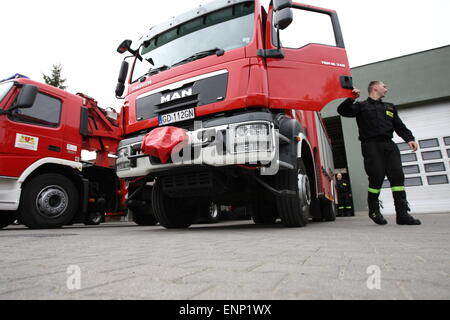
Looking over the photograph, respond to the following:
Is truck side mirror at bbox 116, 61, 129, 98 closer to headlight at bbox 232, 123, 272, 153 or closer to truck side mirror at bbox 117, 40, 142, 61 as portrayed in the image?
truck side mirror at bbox 117, 40, 142, 61

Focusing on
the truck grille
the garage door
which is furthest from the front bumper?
the garage door

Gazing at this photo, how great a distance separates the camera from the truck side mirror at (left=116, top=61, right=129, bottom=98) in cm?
496

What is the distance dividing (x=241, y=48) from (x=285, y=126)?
1030mm

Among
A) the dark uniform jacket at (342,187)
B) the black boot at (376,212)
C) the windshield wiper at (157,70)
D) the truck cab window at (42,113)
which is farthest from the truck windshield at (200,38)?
the dark uniform jacket at (342,187)

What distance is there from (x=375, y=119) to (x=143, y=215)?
16.1 feet

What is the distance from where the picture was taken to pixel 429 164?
10047 millimetres

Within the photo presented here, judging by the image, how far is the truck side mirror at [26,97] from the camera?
15.2 feet

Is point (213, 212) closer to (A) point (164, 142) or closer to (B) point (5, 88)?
(A) point (164, 142)

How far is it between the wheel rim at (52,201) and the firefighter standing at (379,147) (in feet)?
15.0

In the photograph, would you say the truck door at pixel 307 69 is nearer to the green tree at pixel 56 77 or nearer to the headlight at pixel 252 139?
the headlight at pixel 252 139

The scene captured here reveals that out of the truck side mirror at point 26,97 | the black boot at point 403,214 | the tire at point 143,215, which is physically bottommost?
the black boot at point 403,214

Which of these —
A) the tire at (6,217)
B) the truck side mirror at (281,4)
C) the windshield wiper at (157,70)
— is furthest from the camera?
the tire at (6,217)

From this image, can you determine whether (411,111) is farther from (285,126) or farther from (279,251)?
(279,251)

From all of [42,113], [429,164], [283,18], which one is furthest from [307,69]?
[429,164]
